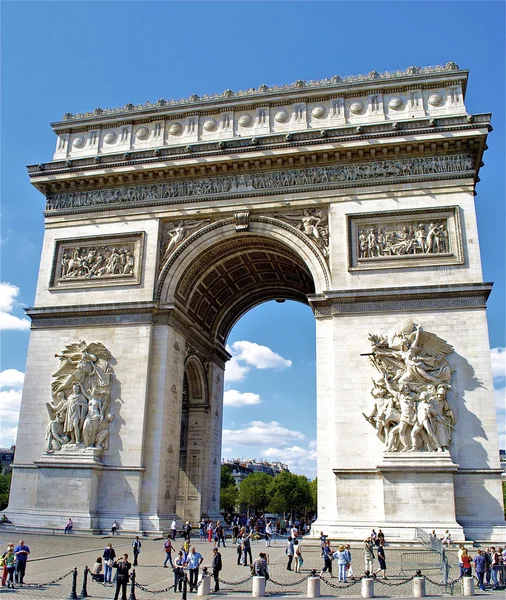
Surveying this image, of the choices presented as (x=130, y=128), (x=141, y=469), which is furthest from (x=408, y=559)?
(x=130, y=128)

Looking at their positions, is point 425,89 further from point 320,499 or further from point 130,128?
point 320,499

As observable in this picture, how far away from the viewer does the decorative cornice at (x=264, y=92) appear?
2658 cm

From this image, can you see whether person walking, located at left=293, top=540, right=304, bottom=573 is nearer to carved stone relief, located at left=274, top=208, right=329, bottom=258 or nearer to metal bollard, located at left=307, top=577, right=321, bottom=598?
metal bollard, located at left=307, top=577, right=321, bottom=598

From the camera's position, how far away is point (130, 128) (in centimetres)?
2923

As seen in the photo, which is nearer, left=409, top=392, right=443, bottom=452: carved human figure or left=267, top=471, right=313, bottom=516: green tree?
left=409, top=392, right=443, bottom=452: carved human figure

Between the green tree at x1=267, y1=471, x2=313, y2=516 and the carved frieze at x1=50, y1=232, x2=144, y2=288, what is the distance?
6700 cm

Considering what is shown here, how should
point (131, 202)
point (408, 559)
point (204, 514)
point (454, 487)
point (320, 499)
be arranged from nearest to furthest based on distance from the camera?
point (408, 559) < point (454, 487) < point (320, 499) < point (131, 202) < point (204, 514)

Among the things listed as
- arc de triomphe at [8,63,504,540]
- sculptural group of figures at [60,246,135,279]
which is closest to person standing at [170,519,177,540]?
arc de triomphe at [8,63,504,540]

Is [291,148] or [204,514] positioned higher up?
[291,148]

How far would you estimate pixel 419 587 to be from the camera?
13852 millimetres

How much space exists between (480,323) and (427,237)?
13.0 feet

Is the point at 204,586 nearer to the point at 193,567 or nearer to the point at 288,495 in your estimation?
the point at 193,567

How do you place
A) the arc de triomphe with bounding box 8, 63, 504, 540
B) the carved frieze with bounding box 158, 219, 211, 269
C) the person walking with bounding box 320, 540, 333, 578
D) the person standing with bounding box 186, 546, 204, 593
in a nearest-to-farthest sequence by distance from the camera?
the person standing with bounding box 186, 546, 204, 593, the person walking with bounding box 320, 540, 333, 578, the arc de triomphe with bounding box 8, 63, 504, 540, the carved frieze with bounding box 158, 219, 211, 269

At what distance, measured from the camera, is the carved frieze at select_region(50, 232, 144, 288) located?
27062 mm
